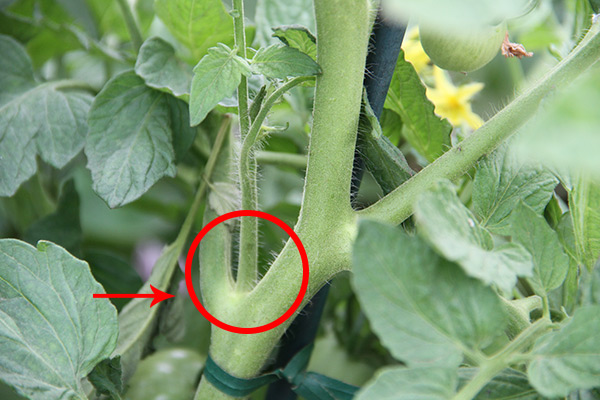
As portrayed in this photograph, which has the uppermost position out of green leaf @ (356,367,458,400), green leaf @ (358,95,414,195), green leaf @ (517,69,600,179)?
green leaf @ (517,69,600,179)

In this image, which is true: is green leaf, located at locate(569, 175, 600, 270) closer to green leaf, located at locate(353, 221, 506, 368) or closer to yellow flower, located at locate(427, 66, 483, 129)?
green leaf, located at locate(353, 221, 506, 368)

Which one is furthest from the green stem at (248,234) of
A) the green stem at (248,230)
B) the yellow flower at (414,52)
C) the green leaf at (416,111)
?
the yellow flower at (414,52)

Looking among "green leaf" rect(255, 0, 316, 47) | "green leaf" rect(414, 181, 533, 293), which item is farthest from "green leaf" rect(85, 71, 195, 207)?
"green leaf" rect(414, 181, 533, 293)

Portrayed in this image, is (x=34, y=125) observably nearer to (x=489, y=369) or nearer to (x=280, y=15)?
(x=280, y=15)

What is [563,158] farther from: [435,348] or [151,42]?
[151,42]

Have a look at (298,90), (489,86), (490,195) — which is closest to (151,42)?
(298,90)

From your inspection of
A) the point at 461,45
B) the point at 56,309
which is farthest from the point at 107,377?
the point at 461,45
